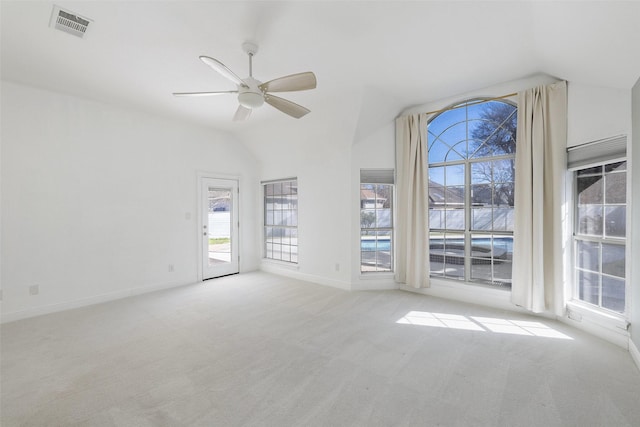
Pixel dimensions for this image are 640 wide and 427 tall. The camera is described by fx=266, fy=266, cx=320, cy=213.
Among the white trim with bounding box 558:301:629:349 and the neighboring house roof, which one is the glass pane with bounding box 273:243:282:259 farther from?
the white trim with bounding box 558:301:629:349

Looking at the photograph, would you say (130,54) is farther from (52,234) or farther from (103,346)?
(103,346)

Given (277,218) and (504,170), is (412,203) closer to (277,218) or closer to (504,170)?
(504,170)

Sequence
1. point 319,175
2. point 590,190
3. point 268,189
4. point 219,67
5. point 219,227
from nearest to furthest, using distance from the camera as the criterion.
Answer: point 219,67 < point 590,190 < point 319,175 < point 219,227 < point 268,189

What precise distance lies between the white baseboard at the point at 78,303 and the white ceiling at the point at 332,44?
111 inches

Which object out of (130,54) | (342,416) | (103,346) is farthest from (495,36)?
(103,346)

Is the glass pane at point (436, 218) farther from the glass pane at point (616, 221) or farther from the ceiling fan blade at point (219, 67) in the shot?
the ceiling fan blade at point (219, 67)

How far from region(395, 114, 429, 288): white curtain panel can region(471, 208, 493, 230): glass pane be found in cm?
62

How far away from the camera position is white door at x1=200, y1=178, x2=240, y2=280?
16.5 ft

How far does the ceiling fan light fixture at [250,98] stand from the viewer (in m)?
2.43

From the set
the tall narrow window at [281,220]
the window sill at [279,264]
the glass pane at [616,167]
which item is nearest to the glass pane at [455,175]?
the glass pane at [616,167]

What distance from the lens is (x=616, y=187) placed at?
8.66ft

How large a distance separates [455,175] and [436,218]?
27.6 inches

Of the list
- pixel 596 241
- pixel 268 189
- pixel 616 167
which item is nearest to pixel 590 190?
pixel 616 167

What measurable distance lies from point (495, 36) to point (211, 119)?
4.07 meters
